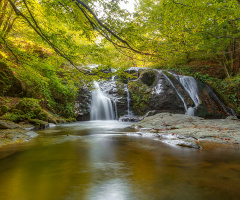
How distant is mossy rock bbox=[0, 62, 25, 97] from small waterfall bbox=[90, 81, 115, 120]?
17.4ft

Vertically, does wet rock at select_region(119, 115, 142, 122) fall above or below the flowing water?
above

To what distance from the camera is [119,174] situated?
2.52 meters

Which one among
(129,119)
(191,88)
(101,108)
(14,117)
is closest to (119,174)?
(14,117)

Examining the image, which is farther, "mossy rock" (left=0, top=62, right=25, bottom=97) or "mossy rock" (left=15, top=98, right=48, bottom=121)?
"mossy rock" (left=0, top=62, right=25, bottom=97)

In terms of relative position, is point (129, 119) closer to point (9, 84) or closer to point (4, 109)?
point (4, 109)

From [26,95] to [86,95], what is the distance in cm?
500

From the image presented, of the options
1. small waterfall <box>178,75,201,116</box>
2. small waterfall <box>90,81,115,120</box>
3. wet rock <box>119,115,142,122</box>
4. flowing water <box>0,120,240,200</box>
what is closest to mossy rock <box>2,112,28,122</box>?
flowing water <box>0,120,240,200</box>

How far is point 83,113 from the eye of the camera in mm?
12953

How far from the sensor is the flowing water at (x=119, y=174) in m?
1.89

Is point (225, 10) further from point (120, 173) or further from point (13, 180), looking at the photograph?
point (13, 180)

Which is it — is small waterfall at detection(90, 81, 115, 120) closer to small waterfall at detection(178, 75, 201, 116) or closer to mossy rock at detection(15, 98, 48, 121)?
mossy rock at detection(15, 98, 48, 121)

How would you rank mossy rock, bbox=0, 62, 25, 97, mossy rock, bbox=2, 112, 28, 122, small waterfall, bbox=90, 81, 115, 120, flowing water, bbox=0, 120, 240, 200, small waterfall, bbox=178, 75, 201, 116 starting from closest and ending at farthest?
flowing water, bbox=0, 120, 240, 200, mossy rock, bbox=2, 112, 28, 122, mossy rock, bbox=0, 62, 25, 97, small waterfall, bbox=178, 75, 201, 116, small waterfall, bbox=90, 81, 115, 120

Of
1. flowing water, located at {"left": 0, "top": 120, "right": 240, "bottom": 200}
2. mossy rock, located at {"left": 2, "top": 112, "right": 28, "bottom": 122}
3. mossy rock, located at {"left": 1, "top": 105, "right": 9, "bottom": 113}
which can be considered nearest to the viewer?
flowing water, located at {"left": 0, "top": 120, "right": 240, "bottom": 200}

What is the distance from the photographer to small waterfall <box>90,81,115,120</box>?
1325 centimetres
